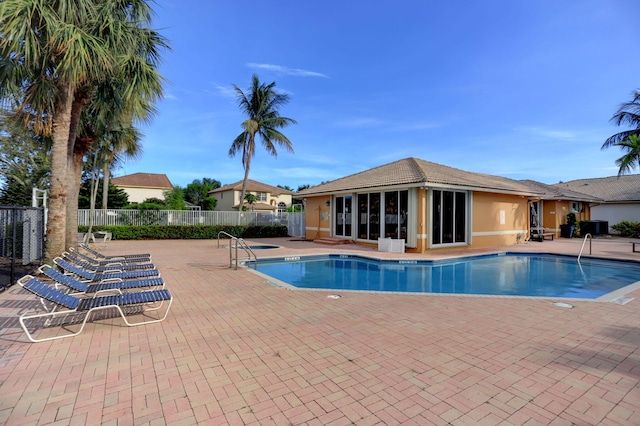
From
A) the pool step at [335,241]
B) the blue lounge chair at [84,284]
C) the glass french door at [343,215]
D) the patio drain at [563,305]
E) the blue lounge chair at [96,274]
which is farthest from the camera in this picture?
the glass french door at [343,215]

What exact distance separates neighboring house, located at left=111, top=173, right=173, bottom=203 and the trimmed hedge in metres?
29.8

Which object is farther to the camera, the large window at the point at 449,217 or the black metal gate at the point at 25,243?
the large window at the point at 449,217

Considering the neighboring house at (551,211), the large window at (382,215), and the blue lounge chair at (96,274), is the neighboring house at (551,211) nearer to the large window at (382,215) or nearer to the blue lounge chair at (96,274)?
the large window at (382,215)

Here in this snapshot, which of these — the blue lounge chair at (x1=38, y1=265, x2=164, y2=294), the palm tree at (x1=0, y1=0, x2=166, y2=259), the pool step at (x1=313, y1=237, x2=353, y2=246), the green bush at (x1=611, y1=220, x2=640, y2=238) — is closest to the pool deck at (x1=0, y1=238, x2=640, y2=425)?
the blue lounge chair at (x1=38, y1=265, x2=164, y2=294)

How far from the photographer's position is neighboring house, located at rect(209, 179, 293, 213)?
43094 millimetres

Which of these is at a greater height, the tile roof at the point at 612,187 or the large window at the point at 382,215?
the tile roof at the point at 612,187

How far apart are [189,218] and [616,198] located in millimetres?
36051

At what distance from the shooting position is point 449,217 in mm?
15664

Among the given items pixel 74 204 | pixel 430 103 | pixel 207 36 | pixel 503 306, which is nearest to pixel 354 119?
pixel 430 103

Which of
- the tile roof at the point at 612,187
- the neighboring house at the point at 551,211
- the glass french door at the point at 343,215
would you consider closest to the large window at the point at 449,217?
the glass french door at the point at 343,215

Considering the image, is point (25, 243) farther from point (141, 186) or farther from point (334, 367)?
point (141, 186)

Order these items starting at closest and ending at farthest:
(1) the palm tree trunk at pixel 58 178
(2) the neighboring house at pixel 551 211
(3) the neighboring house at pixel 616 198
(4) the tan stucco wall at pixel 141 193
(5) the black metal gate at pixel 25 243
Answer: (1) the palm tree trunk at pixel 58 178
(5) the black metal gate at pixel 25 243
(2) the neighboring house at pixel 551 211
(3) the neighboring house at pixel 616 198
(4) the tan stucco wall at pixel 141 193

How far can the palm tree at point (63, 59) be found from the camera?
7.15m

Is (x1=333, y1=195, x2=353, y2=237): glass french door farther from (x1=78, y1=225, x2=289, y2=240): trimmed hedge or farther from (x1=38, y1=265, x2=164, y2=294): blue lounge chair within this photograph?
(x1=38, y1=265, x2=164, y2=294): blue lounge chair
